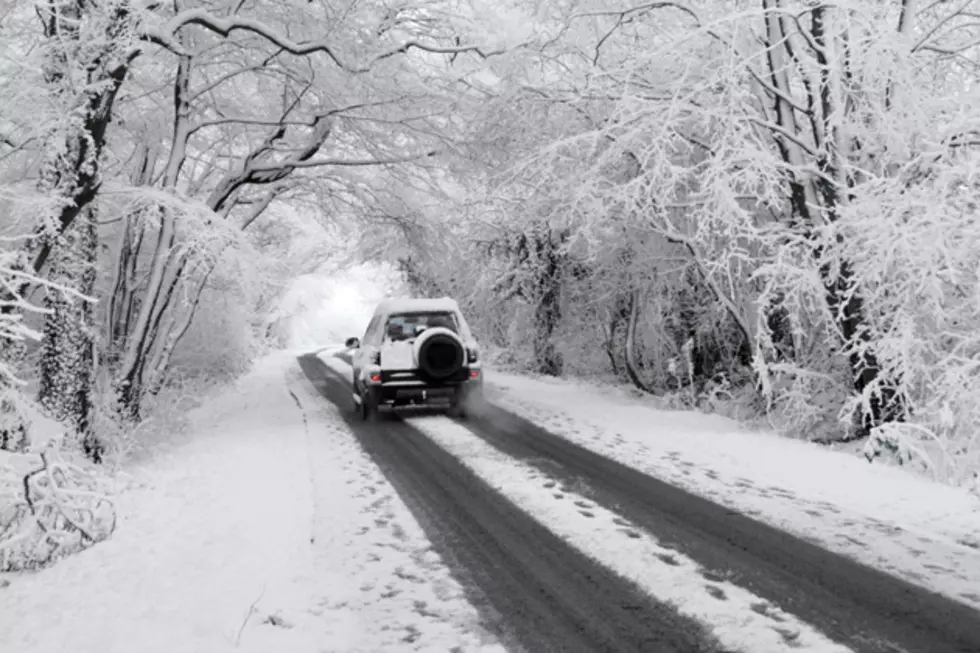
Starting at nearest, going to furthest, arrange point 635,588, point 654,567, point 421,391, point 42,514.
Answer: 1. point 635,588
2. point 654,567
3. point 42,514
4. point 421,391

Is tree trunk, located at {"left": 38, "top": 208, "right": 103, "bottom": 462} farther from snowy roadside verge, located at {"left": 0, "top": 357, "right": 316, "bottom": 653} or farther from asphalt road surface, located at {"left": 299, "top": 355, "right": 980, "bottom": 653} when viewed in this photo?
asphalt road surface, located at {"left": 299, "top": 355, "right": 980, "bottom": 653}

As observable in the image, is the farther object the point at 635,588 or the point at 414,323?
the point at 414,323

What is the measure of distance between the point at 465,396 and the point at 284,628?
8.41 m

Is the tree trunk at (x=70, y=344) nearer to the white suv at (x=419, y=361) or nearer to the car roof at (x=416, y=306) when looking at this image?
the white suv at (x=419, y=361)

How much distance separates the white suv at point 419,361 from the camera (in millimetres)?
12344

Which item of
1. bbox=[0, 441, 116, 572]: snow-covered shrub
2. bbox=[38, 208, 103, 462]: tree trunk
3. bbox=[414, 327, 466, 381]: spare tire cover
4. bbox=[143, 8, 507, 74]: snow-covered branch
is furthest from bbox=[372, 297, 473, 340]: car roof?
bbox=[0, 441, 116, 572]: snow-covered shrub

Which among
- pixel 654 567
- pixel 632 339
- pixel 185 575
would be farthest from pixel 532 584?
pixel 632 339

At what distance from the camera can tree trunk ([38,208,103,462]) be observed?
330 inches

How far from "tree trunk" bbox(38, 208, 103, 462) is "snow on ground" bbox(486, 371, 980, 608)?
636 cm

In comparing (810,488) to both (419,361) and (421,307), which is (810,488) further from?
(421,307)

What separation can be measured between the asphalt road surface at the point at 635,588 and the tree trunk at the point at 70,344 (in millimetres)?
3873

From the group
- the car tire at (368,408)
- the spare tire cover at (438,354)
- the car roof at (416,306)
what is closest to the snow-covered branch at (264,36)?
the car roof at (416,306)

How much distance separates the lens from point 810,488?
295 inches

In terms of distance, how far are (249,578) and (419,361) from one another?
287 inches
